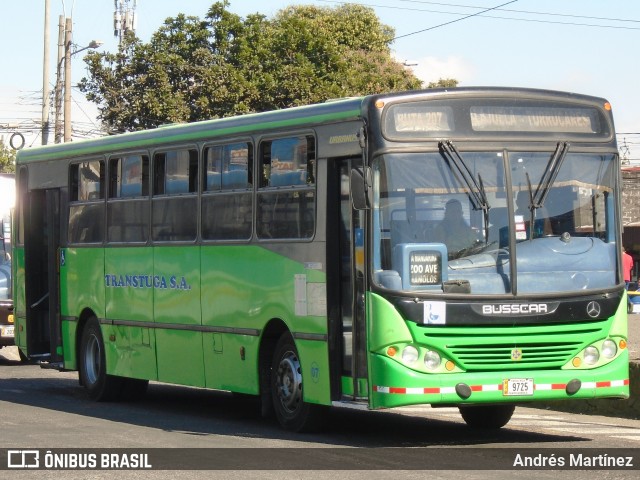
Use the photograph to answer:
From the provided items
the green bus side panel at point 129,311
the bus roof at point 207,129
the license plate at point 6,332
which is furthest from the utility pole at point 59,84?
the green bus side panel at point 129,311

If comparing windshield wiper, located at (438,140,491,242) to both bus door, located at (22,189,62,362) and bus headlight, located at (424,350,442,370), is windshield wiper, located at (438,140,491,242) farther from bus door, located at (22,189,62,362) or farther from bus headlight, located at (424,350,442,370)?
bus door, located at (22,189,62,362)

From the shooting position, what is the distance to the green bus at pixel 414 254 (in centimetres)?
1177

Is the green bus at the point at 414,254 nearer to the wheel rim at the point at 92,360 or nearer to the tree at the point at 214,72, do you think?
the wheel rim at the point at 92,360

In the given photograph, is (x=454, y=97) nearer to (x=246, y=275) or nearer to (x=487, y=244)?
(x=487, y=244)

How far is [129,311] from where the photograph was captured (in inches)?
655

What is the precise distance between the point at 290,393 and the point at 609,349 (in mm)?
3068

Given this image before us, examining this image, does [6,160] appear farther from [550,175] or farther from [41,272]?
[550,175]

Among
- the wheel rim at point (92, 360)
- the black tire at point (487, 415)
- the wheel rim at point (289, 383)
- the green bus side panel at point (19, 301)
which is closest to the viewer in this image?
the wheel rim at point (289, 383)

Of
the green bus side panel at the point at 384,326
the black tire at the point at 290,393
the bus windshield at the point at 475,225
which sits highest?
the bus windshield at the point at 475,225

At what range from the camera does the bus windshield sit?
1178 cm

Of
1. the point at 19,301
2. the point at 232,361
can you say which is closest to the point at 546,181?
the point at 232,361

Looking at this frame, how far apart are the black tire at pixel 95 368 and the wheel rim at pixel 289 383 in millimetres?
4253

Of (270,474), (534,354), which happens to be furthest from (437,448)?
(270,474)

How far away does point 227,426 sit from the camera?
14234 mm
